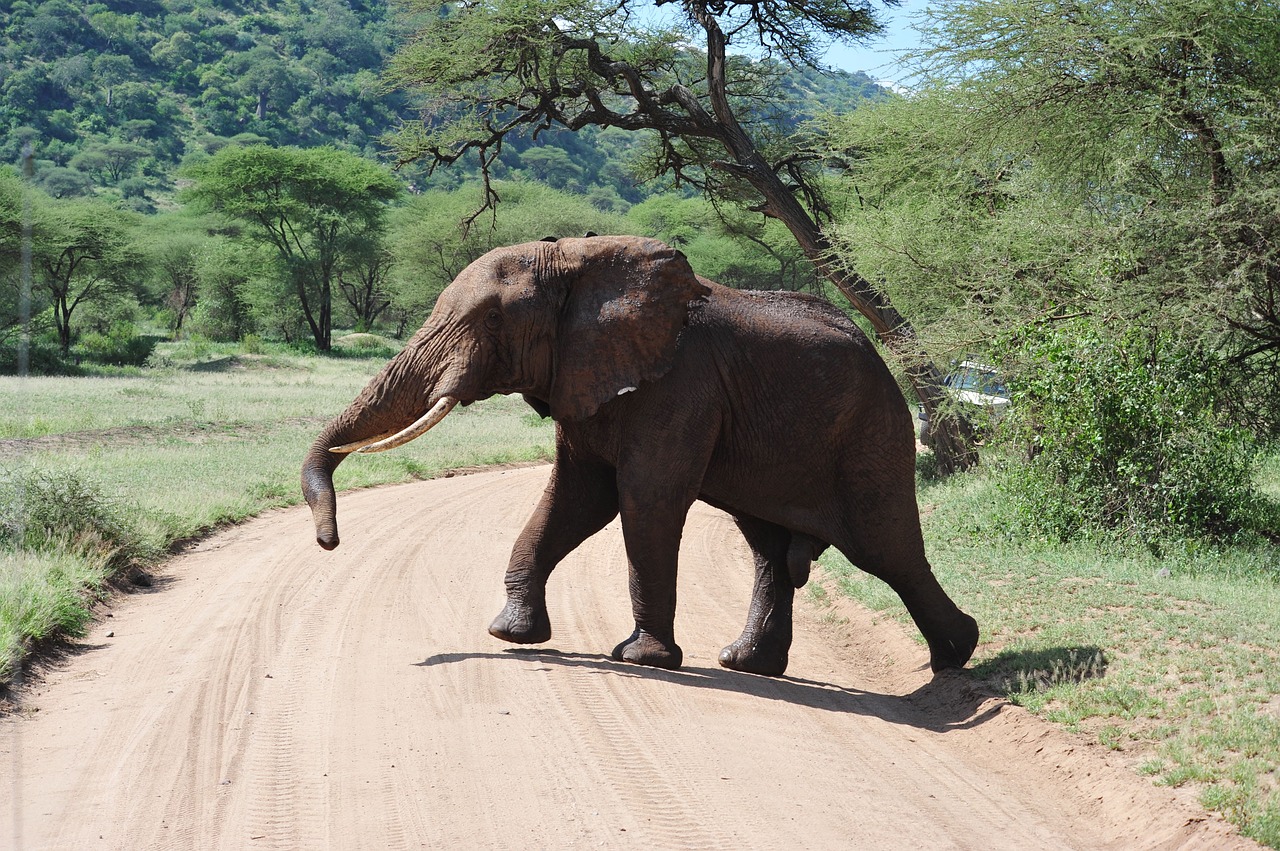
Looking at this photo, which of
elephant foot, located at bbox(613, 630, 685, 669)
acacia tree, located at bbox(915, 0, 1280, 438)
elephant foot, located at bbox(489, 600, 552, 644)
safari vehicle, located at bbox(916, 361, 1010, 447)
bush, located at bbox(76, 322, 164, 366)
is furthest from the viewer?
bush, located at bbox(76, 322, 164, 366)

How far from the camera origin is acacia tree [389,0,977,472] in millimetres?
17578

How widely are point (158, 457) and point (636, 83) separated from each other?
29.1 ft

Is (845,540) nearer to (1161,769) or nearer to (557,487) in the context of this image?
(557,487)

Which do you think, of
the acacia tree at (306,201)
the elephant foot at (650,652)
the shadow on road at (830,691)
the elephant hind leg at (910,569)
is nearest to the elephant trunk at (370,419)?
the shadow on road at (830,691)

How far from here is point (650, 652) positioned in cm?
686

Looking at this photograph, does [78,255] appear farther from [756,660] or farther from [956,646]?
[956,646]

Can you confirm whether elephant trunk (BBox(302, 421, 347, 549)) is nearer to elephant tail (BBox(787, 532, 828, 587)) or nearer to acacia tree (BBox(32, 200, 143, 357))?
elephant tail (BBox(787, 532, 828, 587))

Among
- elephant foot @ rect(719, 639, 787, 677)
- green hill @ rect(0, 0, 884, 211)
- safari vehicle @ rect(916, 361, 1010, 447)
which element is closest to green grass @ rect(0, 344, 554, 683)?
elephant foot @ rect(719, 639, 787, 677)

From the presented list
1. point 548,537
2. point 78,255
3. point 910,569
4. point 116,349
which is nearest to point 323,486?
point 548,537

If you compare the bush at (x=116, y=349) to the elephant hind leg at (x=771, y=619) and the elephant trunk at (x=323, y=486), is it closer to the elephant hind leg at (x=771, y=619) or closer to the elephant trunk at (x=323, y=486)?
the elephant trunk at (x=323, y=486)

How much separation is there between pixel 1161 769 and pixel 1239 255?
6.99 metres

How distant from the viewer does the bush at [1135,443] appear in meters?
11.1

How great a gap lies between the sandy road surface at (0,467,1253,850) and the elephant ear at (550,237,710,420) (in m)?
1.58

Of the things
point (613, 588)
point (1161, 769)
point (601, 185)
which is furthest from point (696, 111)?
point (601, 185)
